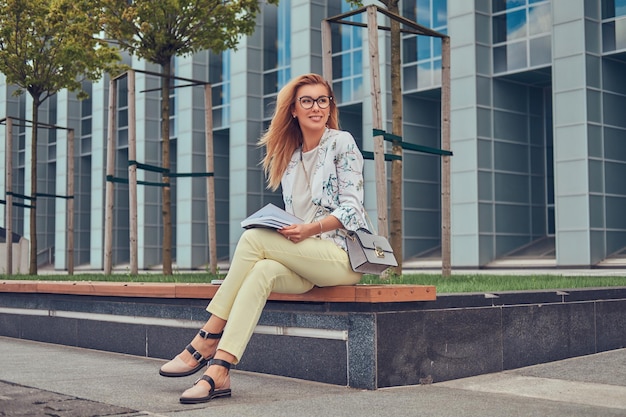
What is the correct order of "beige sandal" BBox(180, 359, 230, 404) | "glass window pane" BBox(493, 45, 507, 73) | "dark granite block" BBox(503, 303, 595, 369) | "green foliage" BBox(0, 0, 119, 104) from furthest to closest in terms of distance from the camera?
"glass window pane" BBox(493, 45, 507, 73)
"green foliage" BBox(0, 0, 119, 104)
"dark granite block" BBox(503, 303, 595, 369)
"beige sandal" BBox(180, 359, 230, 404)

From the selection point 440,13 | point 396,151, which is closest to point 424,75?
point 440,13

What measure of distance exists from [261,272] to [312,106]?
1.12m

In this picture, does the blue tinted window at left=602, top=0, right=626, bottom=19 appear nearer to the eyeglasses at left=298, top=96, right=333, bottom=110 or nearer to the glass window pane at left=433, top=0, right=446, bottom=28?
the glass window pane at left=433, top=0, right=446, bottom=28

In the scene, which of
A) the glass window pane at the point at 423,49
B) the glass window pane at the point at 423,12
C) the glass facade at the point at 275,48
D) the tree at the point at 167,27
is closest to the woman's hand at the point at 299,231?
the tree at the point at 167,27

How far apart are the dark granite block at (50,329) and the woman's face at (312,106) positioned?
13.1 ft

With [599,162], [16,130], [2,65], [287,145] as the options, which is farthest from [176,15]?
[16,130]

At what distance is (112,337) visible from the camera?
7.60m

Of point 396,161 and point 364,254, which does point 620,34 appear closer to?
point 396,161

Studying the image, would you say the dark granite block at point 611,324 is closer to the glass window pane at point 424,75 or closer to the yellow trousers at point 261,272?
the yellow trousers at point 261,272

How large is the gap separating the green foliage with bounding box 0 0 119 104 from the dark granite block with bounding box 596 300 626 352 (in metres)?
12.0

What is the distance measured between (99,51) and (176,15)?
3.82 metres

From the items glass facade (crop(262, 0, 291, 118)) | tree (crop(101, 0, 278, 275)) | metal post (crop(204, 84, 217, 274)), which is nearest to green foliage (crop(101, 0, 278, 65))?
tree (crop(101, 0, 278, 275))

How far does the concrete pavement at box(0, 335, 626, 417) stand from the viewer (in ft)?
14.6

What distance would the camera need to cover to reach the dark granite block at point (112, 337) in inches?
286
